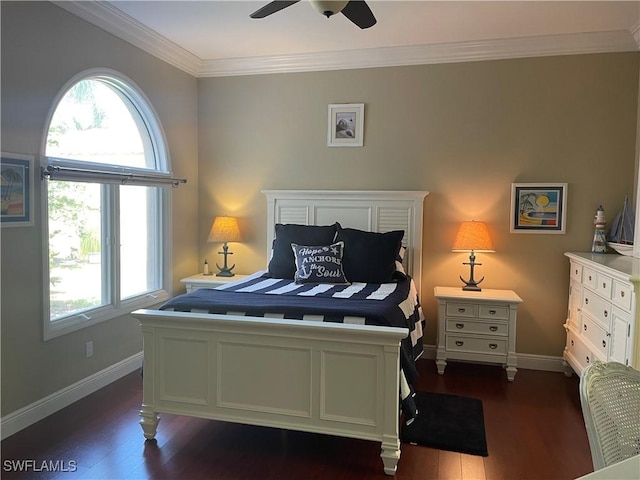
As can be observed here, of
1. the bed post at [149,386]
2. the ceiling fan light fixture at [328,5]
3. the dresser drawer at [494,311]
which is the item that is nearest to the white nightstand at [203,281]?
the bed post at [149,386]

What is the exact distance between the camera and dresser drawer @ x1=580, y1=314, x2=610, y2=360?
3.12 metres

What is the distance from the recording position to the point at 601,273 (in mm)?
3193

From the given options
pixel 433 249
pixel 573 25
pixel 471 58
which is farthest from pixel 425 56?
pixel 433 249

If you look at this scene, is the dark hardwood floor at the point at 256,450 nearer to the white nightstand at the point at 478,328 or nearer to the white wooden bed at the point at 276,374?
the white wooden bed at the point at 276,374

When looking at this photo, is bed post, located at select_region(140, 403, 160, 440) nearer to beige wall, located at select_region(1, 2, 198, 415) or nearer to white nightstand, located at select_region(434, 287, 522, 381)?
beige wall, located at select_region(1, 2, 198, 415)

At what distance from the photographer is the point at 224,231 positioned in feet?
15.1

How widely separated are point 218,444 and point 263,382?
0.49 m

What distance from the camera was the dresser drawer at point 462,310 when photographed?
12.8ft

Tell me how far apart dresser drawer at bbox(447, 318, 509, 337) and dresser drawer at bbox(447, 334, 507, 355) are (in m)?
0.05

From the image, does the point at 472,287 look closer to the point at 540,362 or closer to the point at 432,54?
the point at 540,362

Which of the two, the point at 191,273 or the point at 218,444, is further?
the point at 191,273

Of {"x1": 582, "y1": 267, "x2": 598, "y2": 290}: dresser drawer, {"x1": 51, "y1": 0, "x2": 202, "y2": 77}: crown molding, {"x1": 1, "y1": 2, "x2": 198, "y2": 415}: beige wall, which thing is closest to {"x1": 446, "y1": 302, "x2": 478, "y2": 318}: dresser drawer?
{"x1": 582, "y1": 267, "x2": 598, "y2": 290}: dresser drawer

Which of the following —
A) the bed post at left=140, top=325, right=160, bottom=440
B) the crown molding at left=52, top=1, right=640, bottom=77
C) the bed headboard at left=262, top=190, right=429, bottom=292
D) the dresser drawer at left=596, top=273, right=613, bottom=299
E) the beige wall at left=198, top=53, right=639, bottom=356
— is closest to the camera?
the bed post at left=140, top=325, right=160, bottom=440

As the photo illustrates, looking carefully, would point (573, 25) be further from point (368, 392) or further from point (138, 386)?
point (138, 386)
